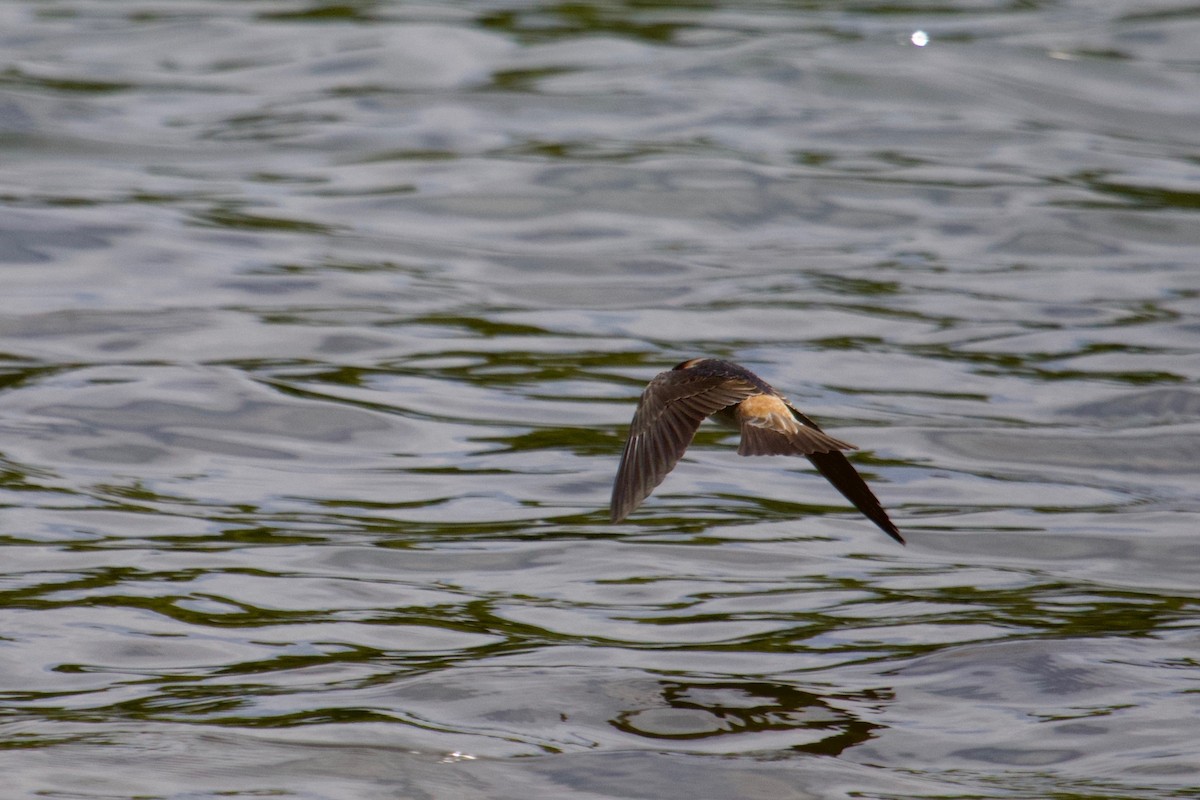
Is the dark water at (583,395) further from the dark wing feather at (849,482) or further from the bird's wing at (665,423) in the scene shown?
the bird's wing at (665,423)

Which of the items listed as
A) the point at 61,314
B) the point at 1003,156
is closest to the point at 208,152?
the point at 61,314

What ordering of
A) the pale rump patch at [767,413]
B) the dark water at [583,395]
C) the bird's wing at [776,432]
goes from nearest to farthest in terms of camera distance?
1. the dark water at [583,395]
2. the bird's wing at [776,432]
3. the pale rump patch at [767,413]

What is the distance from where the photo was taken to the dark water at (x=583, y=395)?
4.52 meters

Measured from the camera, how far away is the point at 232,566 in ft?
18.8

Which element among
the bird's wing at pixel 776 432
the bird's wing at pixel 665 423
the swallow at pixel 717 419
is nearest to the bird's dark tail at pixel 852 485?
the swallow at pixel 717 419

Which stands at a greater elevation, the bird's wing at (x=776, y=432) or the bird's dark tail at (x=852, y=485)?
the bird's wing at (x=776, y=432)

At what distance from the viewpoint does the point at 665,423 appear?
499 cm

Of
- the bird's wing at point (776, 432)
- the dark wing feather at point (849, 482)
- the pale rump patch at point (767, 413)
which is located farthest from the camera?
the dark wing feather at point (849, 482)

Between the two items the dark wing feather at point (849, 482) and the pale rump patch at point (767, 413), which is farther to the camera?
the dark wing feather at point (849, 482)

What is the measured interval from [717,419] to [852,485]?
44 cm

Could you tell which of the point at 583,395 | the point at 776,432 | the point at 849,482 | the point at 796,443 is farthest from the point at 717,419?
the point at 583,395

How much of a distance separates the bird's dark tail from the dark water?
333 mm

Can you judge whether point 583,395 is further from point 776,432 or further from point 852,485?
point 776,432

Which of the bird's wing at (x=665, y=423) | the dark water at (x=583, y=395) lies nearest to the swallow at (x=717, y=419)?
the bird's wing at (x=665, y=423)
